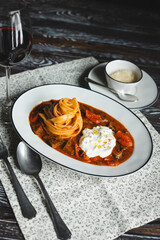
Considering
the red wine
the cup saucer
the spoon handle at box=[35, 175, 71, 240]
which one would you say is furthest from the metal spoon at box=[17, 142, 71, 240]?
the cup saucer

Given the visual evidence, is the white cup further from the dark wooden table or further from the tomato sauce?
the tomato sauce

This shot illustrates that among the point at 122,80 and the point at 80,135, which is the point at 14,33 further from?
the point at 122,80

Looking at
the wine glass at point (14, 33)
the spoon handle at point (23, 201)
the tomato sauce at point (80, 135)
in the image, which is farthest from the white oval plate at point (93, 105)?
the wine glass at point (14, 33)

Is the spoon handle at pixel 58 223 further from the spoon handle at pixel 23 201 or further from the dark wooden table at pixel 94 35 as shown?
the dark wooden table at pixel 94 35

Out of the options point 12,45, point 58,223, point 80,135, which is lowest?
point 58,223

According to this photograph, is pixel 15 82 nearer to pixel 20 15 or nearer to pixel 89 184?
pixel 20 15

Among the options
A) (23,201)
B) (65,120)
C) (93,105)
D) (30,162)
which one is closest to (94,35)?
(93,105)
